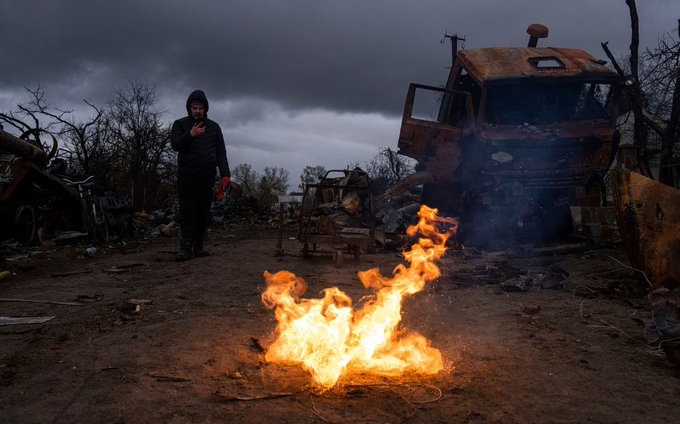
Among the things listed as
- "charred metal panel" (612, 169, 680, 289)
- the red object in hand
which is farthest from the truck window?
the red object in hand

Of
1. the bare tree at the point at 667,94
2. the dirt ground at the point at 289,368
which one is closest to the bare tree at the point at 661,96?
the bare tree at the point at 667,94

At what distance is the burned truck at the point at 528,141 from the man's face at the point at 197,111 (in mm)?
3737

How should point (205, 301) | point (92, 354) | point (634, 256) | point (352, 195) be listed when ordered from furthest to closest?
point (352, 195) → point (634, 256) → point (205, 301) → point (92, 354)

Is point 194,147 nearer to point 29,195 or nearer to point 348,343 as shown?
point 29,195

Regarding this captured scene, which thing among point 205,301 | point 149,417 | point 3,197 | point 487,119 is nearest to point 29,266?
point 3,197

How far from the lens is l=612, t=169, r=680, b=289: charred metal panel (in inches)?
171

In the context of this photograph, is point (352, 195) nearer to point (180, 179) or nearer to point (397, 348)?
point (180, 179)

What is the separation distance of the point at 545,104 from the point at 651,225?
13.5ft

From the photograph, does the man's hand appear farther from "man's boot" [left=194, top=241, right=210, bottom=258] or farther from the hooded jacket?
"man's boot" [left=194, top=241, right=210, bottom=258]

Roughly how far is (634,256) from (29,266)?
7762mm

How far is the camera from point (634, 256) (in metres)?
4.67

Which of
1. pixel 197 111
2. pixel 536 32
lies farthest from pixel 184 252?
pixel 536 32

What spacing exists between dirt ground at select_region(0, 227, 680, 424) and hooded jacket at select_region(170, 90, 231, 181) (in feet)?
6.66

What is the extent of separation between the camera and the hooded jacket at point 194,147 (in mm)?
6762
